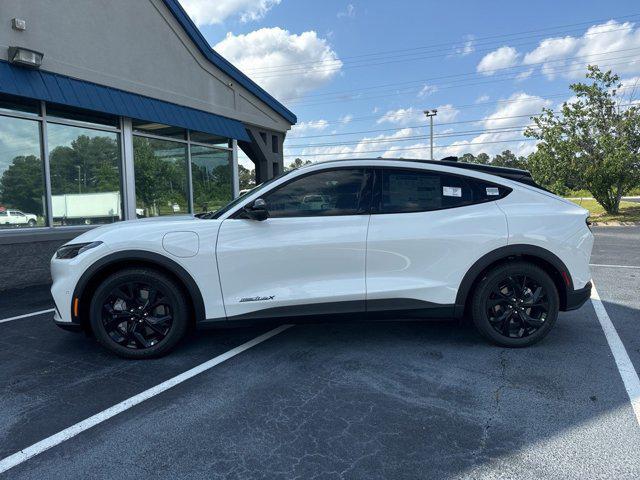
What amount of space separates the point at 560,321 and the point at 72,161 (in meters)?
8.56

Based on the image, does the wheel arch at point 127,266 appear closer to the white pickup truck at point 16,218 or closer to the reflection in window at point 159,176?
the white pickup truck at point 16,218

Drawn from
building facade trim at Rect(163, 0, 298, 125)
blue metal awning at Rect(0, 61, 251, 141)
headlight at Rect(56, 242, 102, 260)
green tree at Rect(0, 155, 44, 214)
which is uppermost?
building facade trim at Rect(163, 0, 298, 125)

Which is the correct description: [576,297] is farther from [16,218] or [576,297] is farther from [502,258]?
[16,218]

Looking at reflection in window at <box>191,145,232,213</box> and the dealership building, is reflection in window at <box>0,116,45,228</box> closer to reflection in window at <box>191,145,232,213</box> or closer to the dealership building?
the dealership building

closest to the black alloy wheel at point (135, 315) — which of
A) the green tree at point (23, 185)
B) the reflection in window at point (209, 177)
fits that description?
the green tree at point (23, 185)

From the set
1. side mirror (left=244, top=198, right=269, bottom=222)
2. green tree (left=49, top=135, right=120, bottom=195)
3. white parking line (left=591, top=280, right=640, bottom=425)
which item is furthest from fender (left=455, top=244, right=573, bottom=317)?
green tree (left=49, top=135, right=120, bottom=195)

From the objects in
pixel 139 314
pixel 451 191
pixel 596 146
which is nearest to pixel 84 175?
pixel 139 314

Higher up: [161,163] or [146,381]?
[161,163]

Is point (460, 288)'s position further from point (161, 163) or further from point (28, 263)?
point (161, 163)

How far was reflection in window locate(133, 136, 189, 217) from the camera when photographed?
9.62 m

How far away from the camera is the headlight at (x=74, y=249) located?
378 centimetres

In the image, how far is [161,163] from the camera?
401 inches

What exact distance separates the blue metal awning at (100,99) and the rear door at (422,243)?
246 inches

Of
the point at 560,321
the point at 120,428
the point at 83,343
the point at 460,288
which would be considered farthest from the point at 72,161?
the point at 560,321
